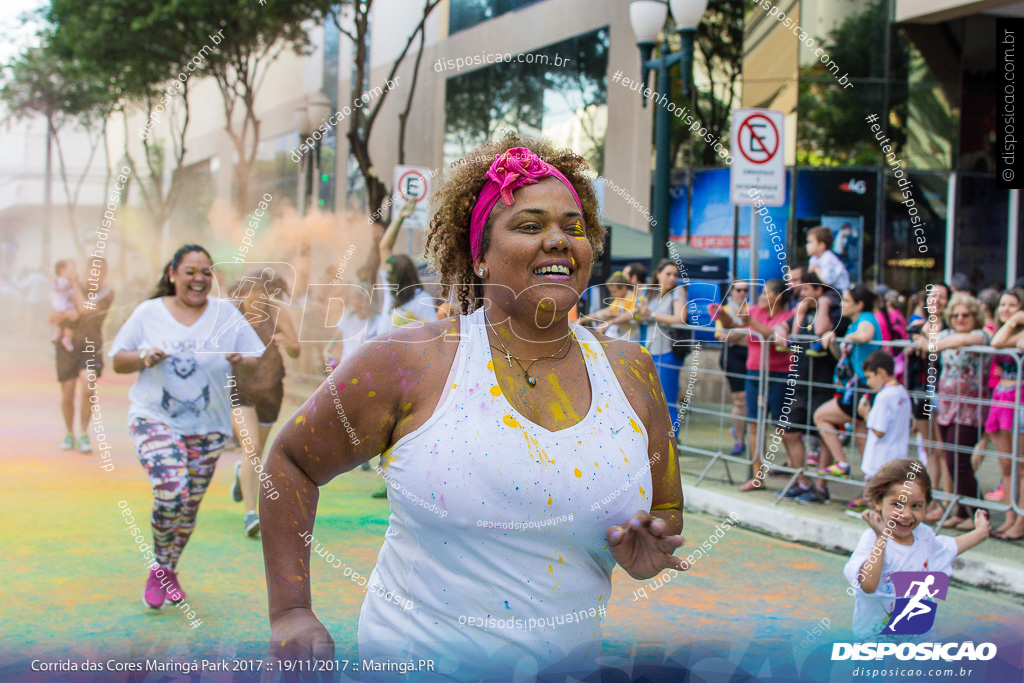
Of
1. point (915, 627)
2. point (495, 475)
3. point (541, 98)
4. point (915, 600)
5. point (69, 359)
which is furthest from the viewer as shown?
point (541, 98)

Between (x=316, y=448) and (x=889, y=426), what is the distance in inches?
195

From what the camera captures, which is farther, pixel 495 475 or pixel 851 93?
pixel 851 93

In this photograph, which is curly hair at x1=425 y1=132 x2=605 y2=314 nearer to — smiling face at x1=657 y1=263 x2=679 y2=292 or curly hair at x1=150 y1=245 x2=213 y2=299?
curly hair at x1=150 y1=245 x2=213 y2=299

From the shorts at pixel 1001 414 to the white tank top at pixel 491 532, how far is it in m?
4.87

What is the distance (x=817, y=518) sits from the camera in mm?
6188

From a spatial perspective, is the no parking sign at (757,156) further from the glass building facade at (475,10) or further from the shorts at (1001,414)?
the shorts at (1001,414)

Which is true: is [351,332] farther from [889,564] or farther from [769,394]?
[889,564]

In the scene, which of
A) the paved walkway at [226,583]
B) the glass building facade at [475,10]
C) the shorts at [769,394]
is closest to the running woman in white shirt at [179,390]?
the paved walkway at [226,583]

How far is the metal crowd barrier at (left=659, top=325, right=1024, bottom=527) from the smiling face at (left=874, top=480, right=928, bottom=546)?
231 cm

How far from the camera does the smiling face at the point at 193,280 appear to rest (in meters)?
4.93

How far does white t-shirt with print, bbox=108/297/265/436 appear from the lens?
4.70 m

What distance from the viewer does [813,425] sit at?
7.09 meters

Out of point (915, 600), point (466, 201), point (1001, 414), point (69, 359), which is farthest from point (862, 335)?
point (69, 359)

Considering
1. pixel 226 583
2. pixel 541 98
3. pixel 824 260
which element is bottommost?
pixel 226 583
